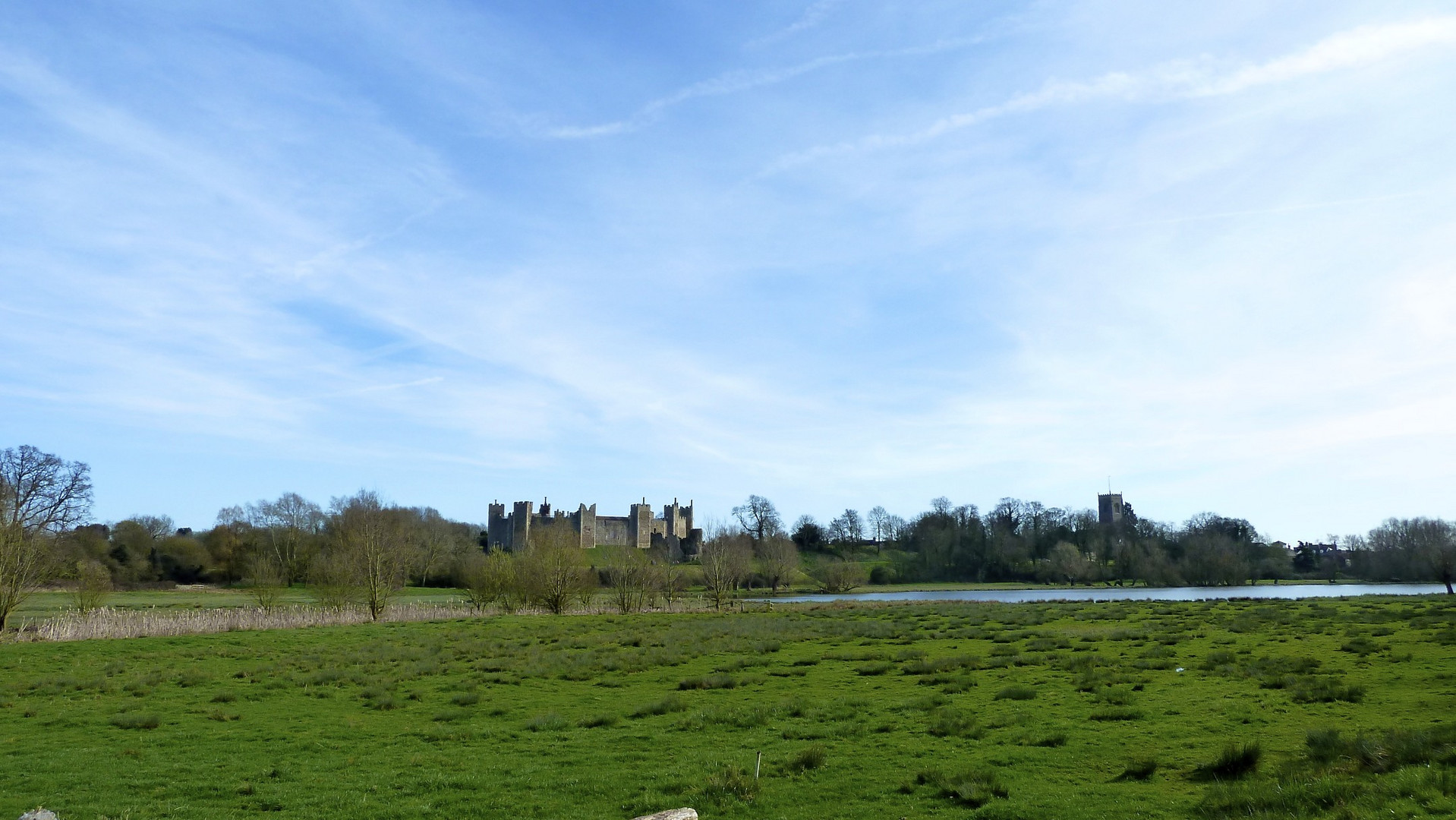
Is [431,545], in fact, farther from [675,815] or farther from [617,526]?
[675,815]

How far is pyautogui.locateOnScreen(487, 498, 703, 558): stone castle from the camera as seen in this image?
15100cm

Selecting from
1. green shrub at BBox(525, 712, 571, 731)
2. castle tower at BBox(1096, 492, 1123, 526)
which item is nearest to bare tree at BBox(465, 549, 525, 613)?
green shrub at BBox(525, 712, 571, 731)

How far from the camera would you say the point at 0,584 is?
35.7 meters

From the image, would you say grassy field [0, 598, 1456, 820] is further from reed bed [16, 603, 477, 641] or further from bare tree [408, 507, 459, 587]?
bare tree [408, 507, 459, 587]

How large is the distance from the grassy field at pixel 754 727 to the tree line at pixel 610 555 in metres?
21.3

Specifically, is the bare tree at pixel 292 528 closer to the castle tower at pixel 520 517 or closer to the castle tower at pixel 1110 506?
the castle tower at pixel 520 517

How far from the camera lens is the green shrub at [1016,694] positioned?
58.3ft

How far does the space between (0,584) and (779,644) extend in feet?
107

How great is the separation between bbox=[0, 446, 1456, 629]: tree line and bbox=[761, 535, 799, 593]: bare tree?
0.31 m

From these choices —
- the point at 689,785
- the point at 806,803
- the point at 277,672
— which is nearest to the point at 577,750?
the point at 689,785

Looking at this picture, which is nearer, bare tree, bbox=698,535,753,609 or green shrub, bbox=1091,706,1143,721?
green shrub, bbox=1091,706,1143,721

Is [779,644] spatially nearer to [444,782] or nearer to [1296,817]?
[444,782]

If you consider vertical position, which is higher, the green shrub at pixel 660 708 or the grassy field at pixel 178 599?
the green shrub at pixel 660 708

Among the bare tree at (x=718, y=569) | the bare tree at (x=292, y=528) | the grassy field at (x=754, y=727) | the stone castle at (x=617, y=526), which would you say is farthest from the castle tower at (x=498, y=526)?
the grassy field at (x=754, y=727)
